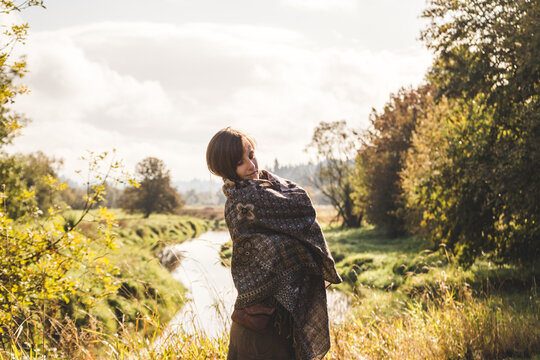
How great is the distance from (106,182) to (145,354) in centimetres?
246

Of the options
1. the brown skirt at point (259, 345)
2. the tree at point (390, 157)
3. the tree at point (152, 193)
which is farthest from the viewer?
the tree at point (152, 193)

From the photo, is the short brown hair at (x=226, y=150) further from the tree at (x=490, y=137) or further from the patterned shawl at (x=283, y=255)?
the tree at (x=490, y=137)

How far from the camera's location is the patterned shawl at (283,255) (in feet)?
7.50

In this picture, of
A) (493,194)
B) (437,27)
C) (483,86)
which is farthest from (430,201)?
(437,27)

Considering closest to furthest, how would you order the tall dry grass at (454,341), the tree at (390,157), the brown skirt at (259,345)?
the brown skirt at (259,345)
the tall dry grass at (454,341)
the tree at (390,157)

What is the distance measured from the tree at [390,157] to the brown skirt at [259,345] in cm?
2188

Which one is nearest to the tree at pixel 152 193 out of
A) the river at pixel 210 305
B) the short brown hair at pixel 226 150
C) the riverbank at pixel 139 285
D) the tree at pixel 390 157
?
the riverbank at pixel 139 285

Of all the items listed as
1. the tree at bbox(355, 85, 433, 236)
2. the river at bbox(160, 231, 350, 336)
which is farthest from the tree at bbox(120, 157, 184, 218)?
the river at bbox(160, 231, 350, 336)

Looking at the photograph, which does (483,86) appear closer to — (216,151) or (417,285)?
(417,285)

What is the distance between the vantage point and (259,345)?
2215mm

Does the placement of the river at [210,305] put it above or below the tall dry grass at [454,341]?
above

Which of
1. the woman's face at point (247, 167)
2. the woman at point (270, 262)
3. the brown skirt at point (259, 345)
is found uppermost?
the woman's face at point (247, 167)

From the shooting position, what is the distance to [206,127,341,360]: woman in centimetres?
226

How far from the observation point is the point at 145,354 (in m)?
3.61
